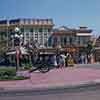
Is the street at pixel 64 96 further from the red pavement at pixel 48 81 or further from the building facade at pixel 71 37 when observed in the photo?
the building facade at pixel 71 37

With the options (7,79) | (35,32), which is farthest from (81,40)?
(7,79)

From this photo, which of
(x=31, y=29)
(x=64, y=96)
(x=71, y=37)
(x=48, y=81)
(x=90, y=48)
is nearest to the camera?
(x=64, y=96)

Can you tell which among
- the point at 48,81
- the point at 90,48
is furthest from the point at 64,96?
the point at 90,48

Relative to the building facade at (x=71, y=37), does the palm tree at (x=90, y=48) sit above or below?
below

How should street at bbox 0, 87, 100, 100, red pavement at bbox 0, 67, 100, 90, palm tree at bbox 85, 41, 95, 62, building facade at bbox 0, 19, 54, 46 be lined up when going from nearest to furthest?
1. street at bbox 0, 87, 100, 100
2. red pavement at bbox 0, 67, 100, 90
3. palm tree at bbox 85, 41, 95, 62
4. building facade at bbox 0, 19, 54, 46

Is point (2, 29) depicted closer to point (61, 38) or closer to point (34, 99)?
point (61, 38)

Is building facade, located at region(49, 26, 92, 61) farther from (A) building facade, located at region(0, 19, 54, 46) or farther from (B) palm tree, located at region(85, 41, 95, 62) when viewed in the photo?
(B) palm tree, located at region(85, 41, 95, 62)

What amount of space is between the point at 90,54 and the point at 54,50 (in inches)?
286

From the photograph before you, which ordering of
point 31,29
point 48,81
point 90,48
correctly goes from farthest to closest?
1. point 31,29
2. point 90,48
3. point 48,81

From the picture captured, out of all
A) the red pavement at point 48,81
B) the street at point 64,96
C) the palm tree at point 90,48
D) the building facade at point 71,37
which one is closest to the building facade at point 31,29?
the building facade at point 71,37

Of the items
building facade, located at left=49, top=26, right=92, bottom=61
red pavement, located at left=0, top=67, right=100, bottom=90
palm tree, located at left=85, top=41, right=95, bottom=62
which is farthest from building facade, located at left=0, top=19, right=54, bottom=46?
red pavement, located at left=0, top=67, right=100, bottom=90

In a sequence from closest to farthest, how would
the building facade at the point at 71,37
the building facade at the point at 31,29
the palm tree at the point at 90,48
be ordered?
1. the palm tree at the point at 90,48
2. the building facade at the point at 71,37
3. the building facade at the point at 31,29

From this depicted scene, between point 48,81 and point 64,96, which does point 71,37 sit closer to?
point 48,81

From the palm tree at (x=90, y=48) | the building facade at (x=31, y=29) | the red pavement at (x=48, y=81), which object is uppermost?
the building facade at (x=31, y=29)
